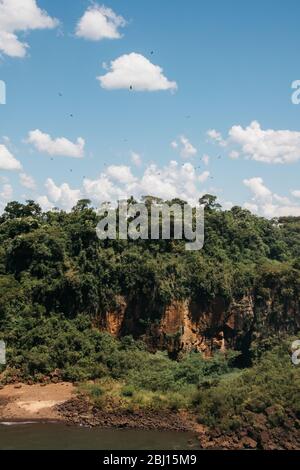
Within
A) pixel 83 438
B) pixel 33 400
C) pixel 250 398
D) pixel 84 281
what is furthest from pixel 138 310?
pixel 83 438

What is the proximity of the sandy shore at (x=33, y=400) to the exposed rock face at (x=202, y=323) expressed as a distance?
5.42 m

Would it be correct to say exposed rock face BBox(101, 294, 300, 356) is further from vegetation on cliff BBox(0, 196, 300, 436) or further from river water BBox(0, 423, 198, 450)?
river water BBox(0, 423, 198, 450)

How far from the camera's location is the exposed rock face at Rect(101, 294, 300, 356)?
99.1 ft

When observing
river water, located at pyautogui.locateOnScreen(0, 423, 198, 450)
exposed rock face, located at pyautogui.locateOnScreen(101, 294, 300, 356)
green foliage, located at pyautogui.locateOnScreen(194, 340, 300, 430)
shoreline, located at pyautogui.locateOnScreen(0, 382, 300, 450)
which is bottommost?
river water, located at pyautogui.locateOnScreen(0, 423, 198, 450)

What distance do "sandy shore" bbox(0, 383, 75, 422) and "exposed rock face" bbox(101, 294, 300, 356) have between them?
542 centimetres

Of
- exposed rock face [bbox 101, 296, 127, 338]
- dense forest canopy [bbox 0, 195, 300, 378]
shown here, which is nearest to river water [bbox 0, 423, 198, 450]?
dense forest canopy [bbox 0, 195, 300, 378]

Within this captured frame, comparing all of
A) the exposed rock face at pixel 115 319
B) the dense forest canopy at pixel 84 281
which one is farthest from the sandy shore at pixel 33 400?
the exposed rock face at pixel 115 319

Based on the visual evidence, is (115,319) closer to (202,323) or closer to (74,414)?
(202,323)

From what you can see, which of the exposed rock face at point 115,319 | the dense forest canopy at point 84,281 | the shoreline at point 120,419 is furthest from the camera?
the exposed rock face at point 115,319

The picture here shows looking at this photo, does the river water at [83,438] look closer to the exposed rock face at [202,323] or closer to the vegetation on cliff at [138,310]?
the vegetation on cliff at [138,310]

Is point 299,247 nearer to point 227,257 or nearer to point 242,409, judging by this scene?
point 227,257

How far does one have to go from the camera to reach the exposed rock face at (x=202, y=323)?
30.2 meters

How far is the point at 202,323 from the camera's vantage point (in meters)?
31.7

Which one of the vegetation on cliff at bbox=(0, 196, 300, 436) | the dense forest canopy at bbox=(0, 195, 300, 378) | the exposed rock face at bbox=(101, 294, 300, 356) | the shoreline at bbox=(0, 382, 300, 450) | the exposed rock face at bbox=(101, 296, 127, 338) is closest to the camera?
the shoreline at bbox=(0, 382, 300, 450)
